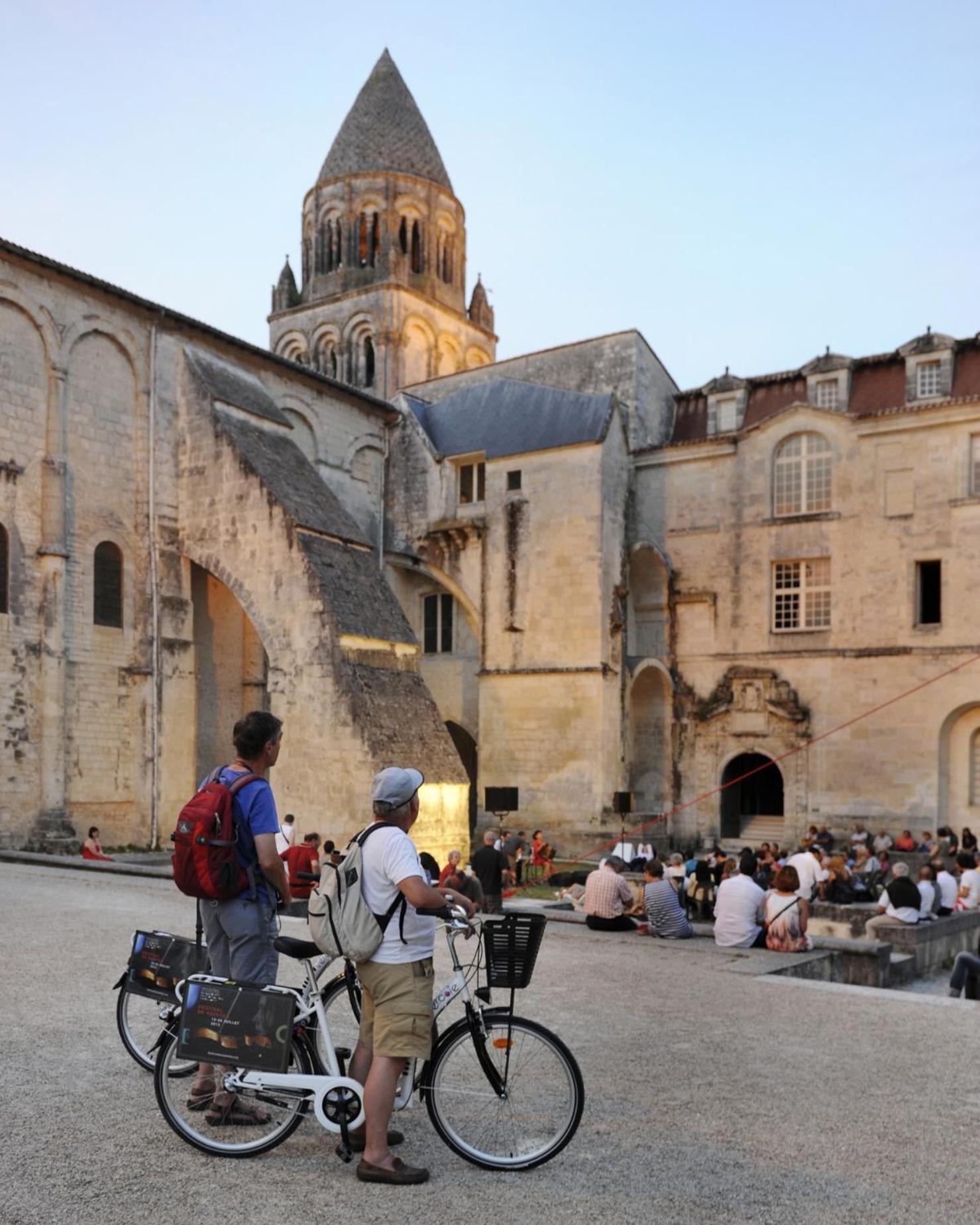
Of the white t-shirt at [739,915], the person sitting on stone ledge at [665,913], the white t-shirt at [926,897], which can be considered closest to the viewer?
the white t-shirt at [739,915]

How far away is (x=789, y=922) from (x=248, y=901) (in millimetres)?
6680

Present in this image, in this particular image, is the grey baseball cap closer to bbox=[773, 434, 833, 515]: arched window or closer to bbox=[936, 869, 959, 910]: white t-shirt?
bbox=[936, 869, 959, 910]: white t-shirt

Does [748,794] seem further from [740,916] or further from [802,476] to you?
[740,916]

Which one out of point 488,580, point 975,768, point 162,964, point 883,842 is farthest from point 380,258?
point 162,964

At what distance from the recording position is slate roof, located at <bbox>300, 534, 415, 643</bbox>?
19.6 m

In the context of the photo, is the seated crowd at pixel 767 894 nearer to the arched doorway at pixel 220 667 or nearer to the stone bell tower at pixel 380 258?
the arched doorway at pixel 220 667

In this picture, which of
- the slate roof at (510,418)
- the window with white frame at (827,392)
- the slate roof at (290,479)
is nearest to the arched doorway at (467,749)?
the slate roof at (510,418)

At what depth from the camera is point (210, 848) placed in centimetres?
465

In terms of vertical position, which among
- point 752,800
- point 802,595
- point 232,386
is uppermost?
point 232,386

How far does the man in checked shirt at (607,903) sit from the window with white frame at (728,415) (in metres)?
17.9

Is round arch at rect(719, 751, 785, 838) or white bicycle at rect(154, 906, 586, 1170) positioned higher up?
white bicycle at rect(154, 906, 586, 1170)

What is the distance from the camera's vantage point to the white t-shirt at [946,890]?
1342 cm

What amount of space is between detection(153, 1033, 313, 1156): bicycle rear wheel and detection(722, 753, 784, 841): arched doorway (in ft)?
72.9

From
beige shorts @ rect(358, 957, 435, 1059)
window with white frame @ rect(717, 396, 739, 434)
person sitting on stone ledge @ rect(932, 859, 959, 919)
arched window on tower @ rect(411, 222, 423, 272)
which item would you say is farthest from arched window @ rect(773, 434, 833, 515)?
beige shorts @ rect(358, 957, 435, 1059)
